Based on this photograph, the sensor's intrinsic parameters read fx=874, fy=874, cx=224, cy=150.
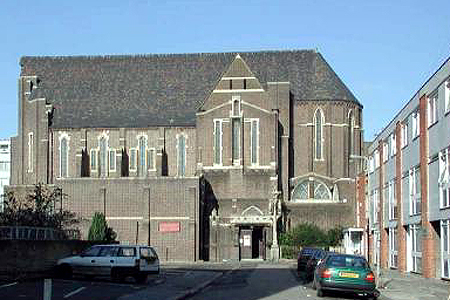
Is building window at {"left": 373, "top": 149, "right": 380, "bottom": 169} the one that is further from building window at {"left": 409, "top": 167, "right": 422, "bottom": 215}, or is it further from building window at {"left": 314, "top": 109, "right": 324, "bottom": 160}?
building window at {"left": 314, "top": 109, "right": 324, "bottom": 160}

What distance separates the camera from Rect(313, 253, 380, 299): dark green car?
2716 cm

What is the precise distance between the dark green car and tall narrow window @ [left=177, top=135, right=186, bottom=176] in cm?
5760

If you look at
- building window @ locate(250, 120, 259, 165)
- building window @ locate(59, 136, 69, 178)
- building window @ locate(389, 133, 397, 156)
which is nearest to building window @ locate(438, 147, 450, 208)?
building window @ locate(389, 133, 397, 156)

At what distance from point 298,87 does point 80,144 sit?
22.4 metres

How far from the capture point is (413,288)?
33.2m

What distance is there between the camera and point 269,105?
261 feet

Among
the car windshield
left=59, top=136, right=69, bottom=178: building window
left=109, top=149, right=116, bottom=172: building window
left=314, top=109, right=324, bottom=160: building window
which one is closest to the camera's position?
the car windshield

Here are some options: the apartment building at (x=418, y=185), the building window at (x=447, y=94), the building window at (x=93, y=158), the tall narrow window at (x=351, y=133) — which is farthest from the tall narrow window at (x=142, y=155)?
the building window at (x=447, y=94)

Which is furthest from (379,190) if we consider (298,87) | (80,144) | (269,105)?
(80,144)

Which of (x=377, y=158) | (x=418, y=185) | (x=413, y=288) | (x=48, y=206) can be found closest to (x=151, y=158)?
(x=48, y=206)

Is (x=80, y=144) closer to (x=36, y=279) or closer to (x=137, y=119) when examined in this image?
(x=137, y=119)

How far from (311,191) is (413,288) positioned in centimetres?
4900

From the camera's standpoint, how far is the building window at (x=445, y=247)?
35.5 metres

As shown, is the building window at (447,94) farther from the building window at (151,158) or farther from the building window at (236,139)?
the building window at (151,158)
